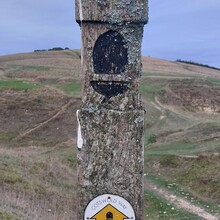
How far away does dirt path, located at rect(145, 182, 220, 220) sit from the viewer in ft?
48.2

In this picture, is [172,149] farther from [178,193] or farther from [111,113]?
[111,113]

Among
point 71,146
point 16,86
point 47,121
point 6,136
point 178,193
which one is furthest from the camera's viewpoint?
point 16,86

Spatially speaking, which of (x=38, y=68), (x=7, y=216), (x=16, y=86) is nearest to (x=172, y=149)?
(x=7, y=216)

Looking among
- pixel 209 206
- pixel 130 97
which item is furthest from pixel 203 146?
pixel 130 97

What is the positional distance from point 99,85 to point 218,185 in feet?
51.3

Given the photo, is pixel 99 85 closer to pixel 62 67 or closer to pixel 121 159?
pixel 121 159

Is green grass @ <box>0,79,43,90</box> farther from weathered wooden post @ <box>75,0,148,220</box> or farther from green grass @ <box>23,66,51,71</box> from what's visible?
weathered wooden post @ <box>75,0,148,220</box>

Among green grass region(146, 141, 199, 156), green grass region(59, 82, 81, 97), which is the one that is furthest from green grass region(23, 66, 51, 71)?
green grass region(146, 141, 199, 156)

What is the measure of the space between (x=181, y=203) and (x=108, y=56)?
14285 mm

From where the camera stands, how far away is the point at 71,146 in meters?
30.2

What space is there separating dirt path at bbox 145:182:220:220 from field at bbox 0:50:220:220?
3 centimetres

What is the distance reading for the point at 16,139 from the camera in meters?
34.1

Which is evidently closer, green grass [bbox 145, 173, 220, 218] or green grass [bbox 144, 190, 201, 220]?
green grass [bbox 144, 190, 201, 220]

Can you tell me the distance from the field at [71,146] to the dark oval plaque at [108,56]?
20.4ft
